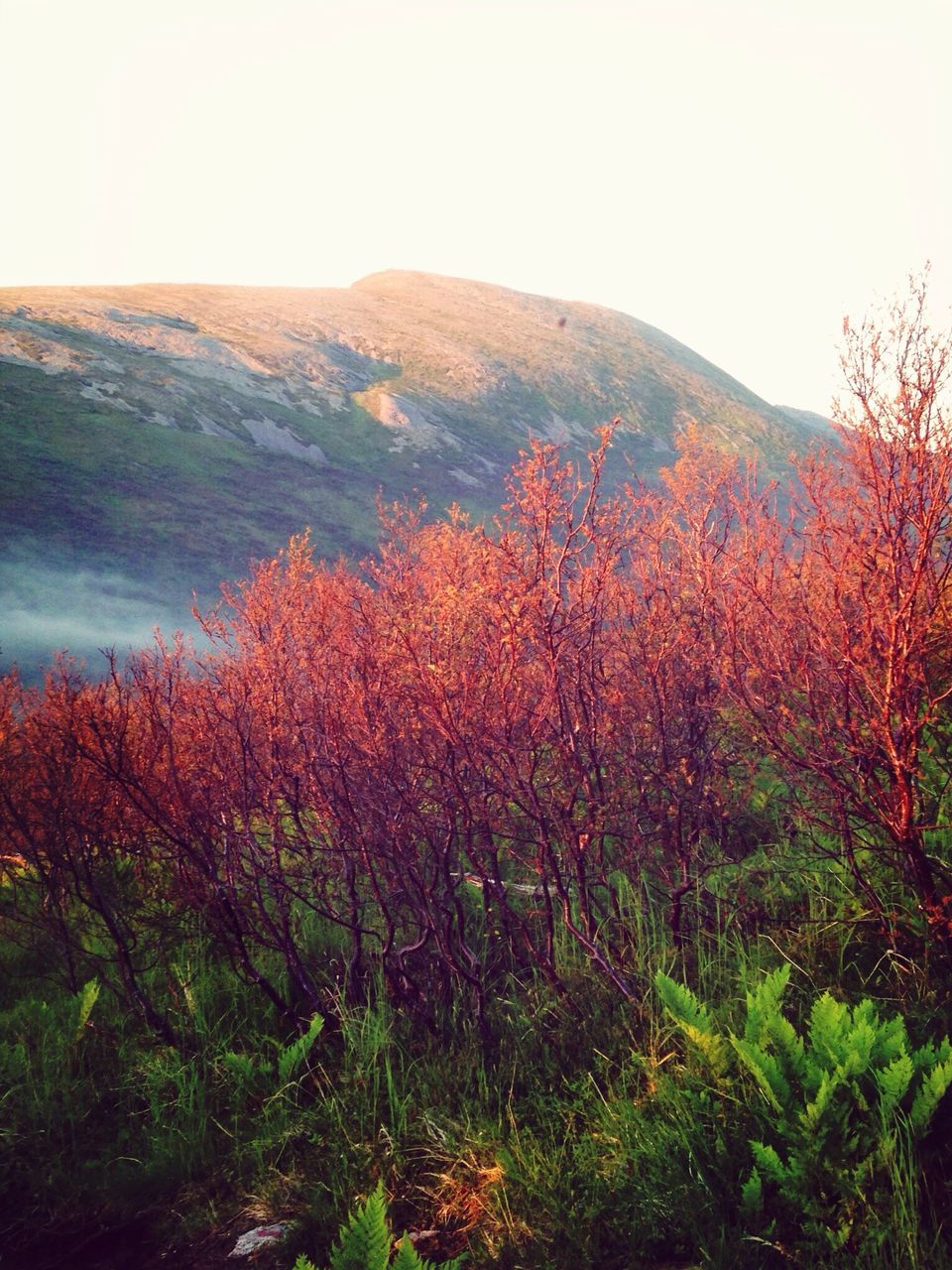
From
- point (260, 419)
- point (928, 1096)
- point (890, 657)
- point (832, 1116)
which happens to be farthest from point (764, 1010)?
point (260, 419)

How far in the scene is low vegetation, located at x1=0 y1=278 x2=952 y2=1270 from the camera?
2.78m

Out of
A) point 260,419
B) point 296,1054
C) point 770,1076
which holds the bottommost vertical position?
point 296,1054

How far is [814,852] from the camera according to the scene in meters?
4.59

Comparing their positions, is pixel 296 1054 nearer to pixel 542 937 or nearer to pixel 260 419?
pixel 542 937

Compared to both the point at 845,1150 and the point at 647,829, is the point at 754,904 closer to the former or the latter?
the point at 647,829

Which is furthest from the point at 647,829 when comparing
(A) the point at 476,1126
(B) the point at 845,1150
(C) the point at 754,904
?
(B) the point at 845,1150

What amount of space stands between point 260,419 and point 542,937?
3434 cm

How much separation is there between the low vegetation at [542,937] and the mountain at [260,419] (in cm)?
244

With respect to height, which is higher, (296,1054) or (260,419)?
(260,419)

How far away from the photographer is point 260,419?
1410 inches

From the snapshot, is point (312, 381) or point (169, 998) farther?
point (312, 381)

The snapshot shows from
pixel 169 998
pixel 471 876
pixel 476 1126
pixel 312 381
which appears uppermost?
pixel 312 381

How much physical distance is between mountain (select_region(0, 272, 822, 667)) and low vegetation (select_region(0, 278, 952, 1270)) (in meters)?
2.44

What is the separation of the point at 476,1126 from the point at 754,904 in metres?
1.89
